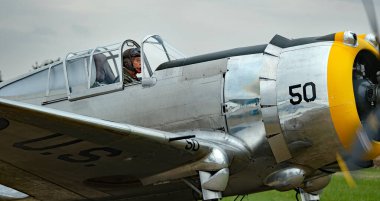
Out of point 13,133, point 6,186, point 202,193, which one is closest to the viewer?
point 13,133

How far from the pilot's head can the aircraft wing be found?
4.55ft

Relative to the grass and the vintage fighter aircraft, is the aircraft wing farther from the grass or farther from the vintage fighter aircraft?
the grass

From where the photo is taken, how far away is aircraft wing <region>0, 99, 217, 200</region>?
675 centimetres

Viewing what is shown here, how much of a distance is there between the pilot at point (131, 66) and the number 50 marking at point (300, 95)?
190 centimetres

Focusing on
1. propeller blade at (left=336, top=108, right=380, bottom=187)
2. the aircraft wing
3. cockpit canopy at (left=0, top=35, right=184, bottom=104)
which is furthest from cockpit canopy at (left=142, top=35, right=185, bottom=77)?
propeller blade at (left=336, top=108, right=380, bottom=187)

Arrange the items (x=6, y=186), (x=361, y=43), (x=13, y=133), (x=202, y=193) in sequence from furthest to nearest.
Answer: (x=6, y=186) < (x=361, y=43) < (x=202, y=193) < (x=13, y=133)

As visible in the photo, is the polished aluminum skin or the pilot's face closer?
the polished aluminum skin

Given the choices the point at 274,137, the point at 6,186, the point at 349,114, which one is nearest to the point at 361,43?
the point at 349,114

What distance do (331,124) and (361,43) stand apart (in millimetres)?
1016

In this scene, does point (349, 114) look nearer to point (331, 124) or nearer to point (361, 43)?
point (331, 124)

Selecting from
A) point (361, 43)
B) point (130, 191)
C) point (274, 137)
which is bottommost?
point (130, 191)

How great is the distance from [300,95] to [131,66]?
217 centimetres

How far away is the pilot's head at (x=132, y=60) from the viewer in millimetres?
8906

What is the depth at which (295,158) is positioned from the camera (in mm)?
8039
